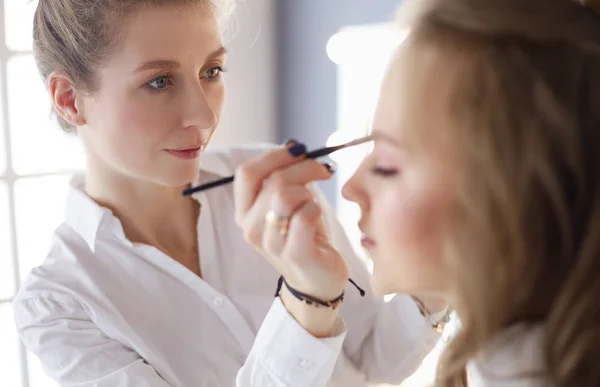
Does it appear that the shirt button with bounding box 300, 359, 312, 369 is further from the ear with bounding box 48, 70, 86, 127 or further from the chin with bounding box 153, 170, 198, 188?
the ear with bounding box 48, 70, 86, 127

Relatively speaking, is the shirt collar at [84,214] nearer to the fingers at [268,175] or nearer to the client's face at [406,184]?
the fingers at [268,175]

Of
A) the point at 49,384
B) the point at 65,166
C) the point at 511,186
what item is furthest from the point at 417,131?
the point at 49,384

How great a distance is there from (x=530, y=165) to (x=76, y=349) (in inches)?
28.5

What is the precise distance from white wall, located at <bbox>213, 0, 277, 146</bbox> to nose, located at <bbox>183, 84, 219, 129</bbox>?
1.17 meters

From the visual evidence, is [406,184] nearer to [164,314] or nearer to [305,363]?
[305,363]

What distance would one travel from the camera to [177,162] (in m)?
0.99

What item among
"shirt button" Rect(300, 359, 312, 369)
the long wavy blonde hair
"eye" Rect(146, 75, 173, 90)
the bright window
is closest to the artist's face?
"eye" Rect(146, 75, 173, 90)

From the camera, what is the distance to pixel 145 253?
1.04 meters

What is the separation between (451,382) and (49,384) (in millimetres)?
1416

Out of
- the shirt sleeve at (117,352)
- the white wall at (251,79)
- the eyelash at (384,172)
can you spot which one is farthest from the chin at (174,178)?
the white wall at (251,79)

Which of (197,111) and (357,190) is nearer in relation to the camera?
(357,190)

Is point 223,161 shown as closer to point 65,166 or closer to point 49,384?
point 65,166

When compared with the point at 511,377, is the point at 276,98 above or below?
below

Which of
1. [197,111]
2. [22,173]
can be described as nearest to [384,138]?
[197,111]
